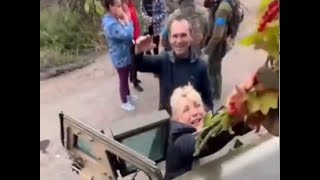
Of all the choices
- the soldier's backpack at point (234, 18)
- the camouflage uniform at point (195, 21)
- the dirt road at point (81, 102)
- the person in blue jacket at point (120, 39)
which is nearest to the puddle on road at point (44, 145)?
the dirt road at point (81, 102)

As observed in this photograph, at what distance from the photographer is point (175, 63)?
50.9 inches

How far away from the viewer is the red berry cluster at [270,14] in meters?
1.34

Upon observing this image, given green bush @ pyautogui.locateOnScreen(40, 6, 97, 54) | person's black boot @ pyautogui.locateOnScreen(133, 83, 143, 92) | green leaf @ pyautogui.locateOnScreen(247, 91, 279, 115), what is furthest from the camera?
green leaf @ pyautogui.locateOnScreen(247, 91, 279, 115)

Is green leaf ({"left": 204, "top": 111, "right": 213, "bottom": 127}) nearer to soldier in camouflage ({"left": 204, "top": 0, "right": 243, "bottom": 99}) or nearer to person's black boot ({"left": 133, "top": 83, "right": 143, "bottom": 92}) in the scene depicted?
soldier in camouflage ({"left": 204, "top": 0, "right": 243, "bottom": 99})

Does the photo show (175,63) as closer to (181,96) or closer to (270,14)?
(181,96)

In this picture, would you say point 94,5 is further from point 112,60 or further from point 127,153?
point 127,153

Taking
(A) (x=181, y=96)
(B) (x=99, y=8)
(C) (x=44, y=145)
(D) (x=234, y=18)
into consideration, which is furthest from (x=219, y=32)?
→ (C) (x=44, y=145)

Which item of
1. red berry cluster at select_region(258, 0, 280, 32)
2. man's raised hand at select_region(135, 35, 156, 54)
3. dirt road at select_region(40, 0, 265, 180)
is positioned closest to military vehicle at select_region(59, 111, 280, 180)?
dirt road at select_region(40, 0, 265, 180)

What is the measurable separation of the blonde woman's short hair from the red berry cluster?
0.19 m

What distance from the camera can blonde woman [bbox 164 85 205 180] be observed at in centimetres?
129

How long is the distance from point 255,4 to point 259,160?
1.06ft

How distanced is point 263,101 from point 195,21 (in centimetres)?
23

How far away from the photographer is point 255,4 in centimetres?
134

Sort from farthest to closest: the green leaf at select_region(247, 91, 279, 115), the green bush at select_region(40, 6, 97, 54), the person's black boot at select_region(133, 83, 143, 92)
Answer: the green leaf at select_region(247, 91, 279, 115) < the person's black boot at select_region(133, 83, 143, 92) < the green bush at select_region(40, 6, 97, 54)
